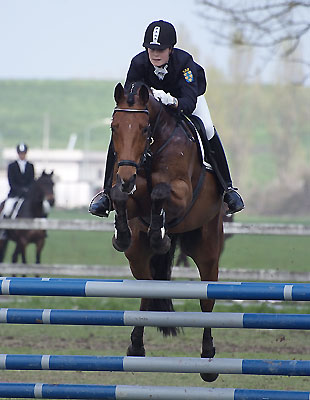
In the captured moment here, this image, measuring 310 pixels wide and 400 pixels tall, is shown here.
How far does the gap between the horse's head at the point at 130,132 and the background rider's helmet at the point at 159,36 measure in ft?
1.69

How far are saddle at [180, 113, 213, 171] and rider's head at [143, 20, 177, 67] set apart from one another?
0.47 m

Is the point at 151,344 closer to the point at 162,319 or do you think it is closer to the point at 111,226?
the point at 111,226

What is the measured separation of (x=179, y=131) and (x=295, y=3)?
5587 millimetres

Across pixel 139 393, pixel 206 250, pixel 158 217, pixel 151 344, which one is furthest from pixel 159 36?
pixel 151 344

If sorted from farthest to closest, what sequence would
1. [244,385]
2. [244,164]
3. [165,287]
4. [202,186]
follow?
1. [244,164]
2. [244,385]
3. [202,186]
4. [165,287]

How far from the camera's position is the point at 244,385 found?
6016mm

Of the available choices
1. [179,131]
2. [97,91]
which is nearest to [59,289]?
[179,131]

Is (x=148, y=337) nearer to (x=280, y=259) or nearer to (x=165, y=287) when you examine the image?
(x=165, y=287)

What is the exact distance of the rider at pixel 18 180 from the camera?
13.4 m

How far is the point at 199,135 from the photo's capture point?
222 inches

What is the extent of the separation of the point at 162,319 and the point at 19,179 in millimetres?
9762

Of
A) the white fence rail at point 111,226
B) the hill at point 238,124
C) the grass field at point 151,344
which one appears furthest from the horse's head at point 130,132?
the hill at point 238,124

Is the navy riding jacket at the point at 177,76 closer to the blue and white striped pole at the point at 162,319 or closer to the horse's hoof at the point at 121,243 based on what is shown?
the horse's hoof at the point at 121,243

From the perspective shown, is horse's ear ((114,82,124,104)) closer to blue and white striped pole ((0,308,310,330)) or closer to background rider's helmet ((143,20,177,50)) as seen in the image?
background rider's helmet ((143,20,177,50))
